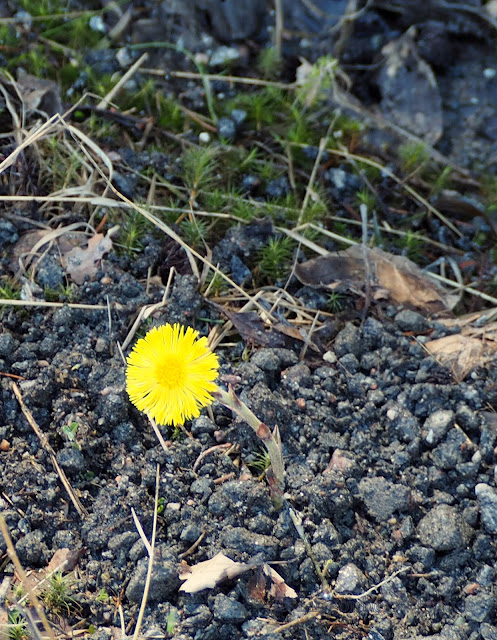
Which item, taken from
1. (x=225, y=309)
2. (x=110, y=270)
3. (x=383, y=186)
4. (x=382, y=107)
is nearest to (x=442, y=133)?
(x=382, y=107)

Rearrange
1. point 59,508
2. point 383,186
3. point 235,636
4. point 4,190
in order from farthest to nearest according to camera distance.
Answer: point 383,186, point 4,190, point 59,508, point 235,636

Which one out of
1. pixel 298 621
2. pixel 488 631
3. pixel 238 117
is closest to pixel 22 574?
pixel 298 621

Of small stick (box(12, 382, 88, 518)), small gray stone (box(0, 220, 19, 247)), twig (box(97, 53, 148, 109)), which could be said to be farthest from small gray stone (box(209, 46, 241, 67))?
small stick (box(12, 382, 88, 518))

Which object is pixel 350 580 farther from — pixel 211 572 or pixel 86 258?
pixel 86 258

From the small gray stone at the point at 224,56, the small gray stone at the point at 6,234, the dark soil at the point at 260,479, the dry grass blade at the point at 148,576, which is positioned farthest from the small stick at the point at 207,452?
the small gray stone at the point at 224,56

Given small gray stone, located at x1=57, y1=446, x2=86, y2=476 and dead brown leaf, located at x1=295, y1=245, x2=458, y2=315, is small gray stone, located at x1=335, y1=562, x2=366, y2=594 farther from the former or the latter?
dead brown leaf, located at x1=295, y1=245, x2=458, y2=315

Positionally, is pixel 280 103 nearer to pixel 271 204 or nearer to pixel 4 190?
pixel 271 204
